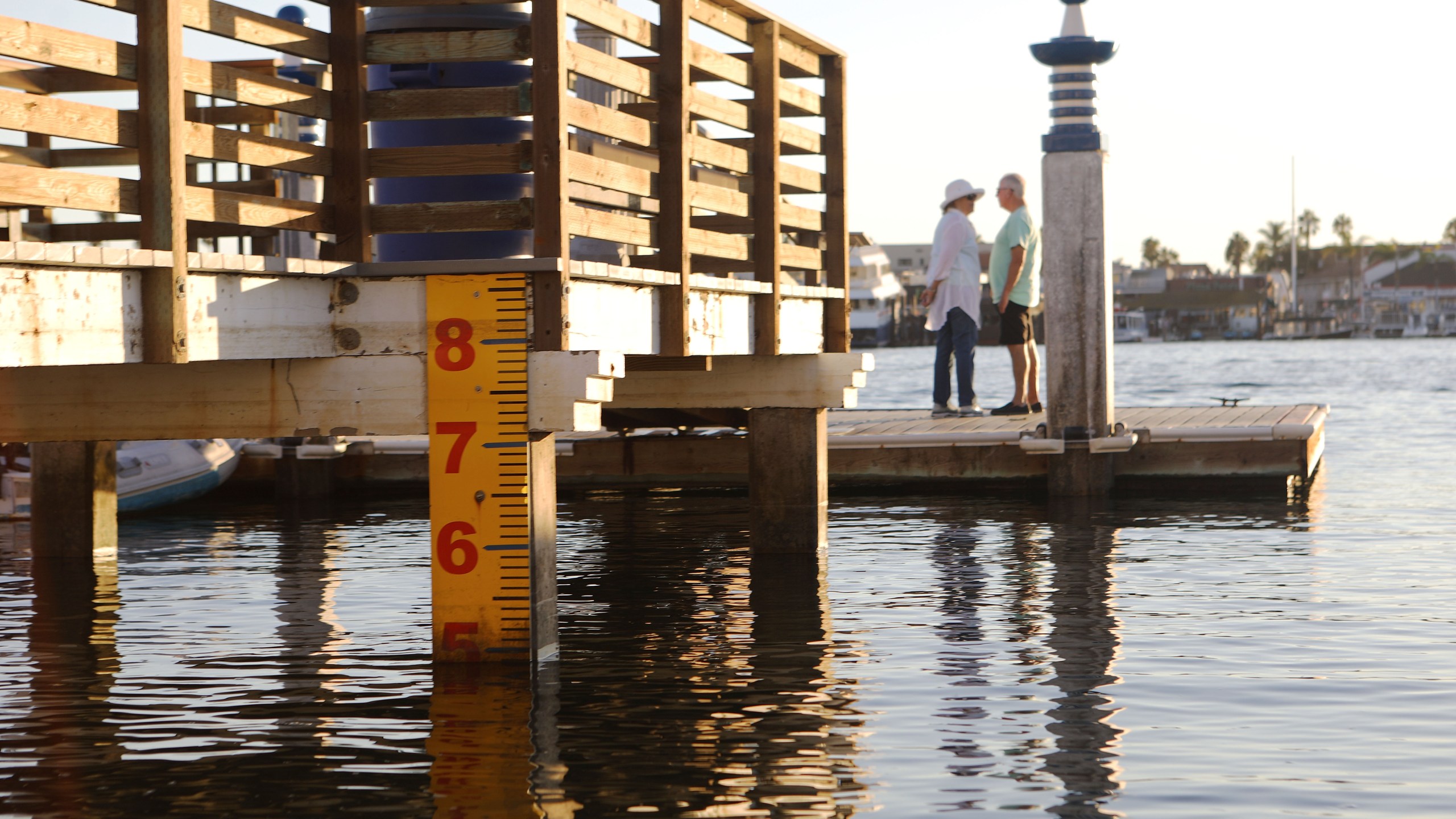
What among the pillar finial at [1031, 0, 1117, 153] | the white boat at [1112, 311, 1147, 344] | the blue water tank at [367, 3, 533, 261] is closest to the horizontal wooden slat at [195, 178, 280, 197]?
the blue water tank at [367, 3, 533, 261]

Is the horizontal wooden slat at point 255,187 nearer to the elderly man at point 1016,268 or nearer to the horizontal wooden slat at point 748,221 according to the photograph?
the horizontal wooden slat at point 748,221

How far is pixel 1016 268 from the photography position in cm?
1623

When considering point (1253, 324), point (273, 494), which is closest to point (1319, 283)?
point (1253, 324)

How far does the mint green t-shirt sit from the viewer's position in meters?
16.2

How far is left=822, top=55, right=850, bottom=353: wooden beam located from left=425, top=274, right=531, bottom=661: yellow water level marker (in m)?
4.41

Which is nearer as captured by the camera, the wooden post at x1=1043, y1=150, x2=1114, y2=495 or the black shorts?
the wooden post at x1=1043, y1=150, x2=1114, y2=495

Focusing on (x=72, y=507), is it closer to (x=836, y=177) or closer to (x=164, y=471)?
(x=164, y=471)

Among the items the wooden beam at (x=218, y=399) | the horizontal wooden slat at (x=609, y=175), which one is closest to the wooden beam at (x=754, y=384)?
the horizontal wooden slat at (x=609, y=175)

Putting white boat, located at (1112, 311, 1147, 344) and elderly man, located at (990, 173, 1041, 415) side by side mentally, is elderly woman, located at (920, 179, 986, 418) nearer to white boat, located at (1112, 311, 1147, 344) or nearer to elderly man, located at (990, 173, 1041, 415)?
elderly man, located at (990, 173, 1041, 415)

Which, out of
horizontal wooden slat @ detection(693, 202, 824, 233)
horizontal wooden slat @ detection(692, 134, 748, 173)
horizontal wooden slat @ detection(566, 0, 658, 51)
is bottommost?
horizontal wooden slat @ detection(693, 202, 824, 233)

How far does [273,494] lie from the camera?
58.4ft

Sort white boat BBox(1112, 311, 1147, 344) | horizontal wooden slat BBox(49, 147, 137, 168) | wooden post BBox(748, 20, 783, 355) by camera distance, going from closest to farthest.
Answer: horizontal wooden slat BBox(49, 147, 137, 168)
wooden post BBox(748, 20, 783, 355)
white boat BBox(1112, 311, 1147, 344)

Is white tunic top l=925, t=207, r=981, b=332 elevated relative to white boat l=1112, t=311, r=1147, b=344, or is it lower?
lower

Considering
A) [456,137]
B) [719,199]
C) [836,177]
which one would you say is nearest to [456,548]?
[456,137]
